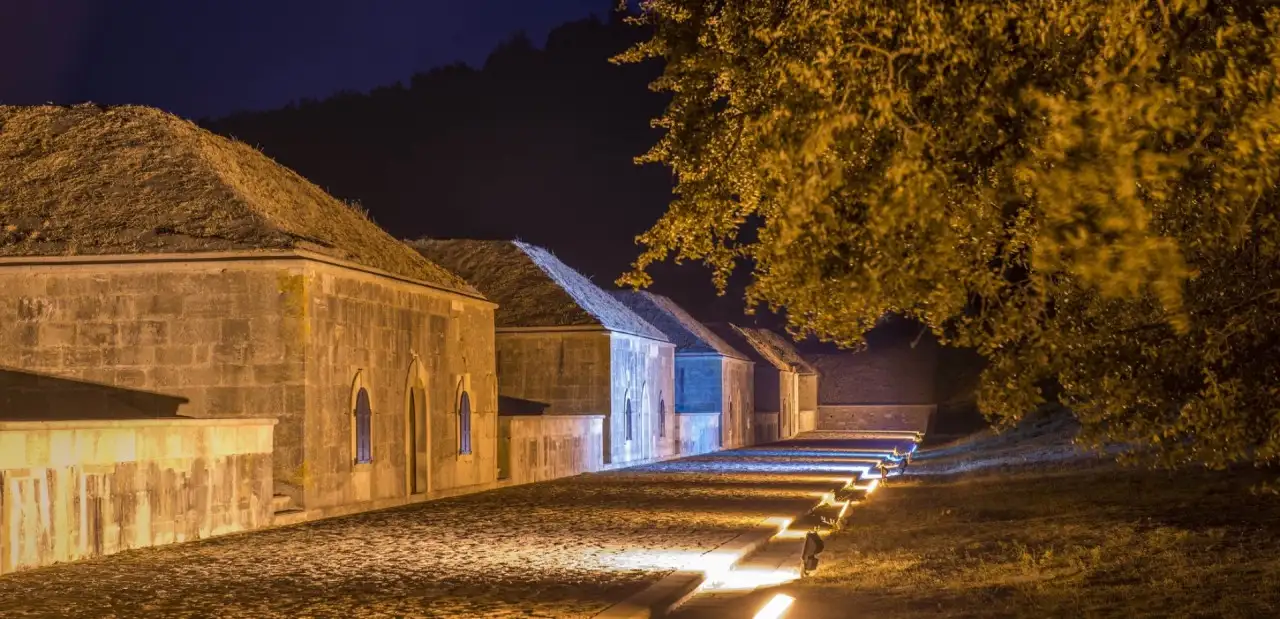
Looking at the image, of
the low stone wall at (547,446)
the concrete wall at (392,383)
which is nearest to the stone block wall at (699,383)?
the low stone wall at (547,446)

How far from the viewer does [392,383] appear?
28.5 meters

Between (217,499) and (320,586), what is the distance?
270 inches

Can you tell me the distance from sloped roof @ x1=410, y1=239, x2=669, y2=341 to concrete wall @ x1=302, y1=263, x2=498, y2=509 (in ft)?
41.1

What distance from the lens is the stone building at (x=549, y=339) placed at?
4788 cm

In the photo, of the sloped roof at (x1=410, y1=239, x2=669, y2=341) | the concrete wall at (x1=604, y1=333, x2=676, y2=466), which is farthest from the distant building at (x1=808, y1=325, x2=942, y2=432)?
the sloped roof at (x1=410, y1=239, x2=669, y2=341)

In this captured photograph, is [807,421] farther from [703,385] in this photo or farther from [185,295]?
[185,295]

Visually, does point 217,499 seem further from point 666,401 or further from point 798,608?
point 666,401

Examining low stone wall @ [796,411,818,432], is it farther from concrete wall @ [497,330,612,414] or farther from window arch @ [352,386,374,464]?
window arch @ [352,386,374,464]

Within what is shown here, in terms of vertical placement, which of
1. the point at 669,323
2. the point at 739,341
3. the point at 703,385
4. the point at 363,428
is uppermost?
the point at 669,323

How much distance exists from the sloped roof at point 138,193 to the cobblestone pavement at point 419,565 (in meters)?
5.19

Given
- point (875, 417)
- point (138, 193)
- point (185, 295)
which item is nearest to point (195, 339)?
point (185, 295)

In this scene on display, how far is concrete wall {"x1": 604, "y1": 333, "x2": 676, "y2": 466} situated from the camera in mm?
49156

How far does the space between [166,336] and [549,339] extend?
24103mm

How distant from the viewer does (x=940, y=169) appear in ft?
27.8
